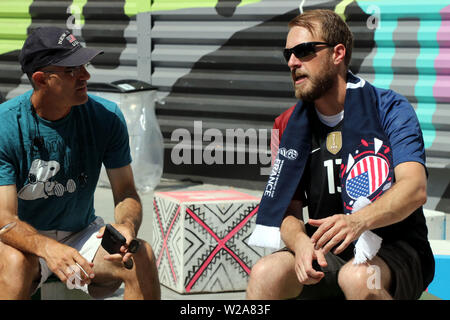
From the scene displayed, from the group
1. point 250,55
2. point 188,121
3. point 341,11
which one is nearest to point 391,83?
point 341,11

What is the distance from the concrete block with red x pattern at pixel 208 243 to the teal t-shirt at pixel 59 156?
3.95 ft

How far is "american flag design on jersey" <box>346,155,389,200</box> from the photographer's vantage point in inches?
135

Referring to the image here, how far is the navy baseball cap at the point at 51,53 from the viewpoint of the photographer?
3.73 m

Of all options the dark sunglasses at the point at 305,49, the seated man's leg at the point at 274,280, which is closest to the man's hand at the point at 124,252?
the seated man's leg at the point at 274,280

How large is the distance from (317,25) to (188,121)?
508 cm

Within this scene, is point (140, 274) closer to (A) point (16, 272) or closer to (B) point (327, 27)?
(A) point (16, 272)

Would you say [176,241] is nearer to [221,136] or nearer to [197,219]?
[197,219]

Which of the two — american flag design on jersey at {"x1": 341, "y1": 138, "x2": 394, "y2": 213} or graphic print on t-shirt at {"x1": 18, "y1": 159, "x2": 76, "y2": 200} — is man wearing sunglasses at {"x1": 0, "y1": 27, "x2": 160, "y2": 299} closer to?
graphic print on t-shirt at {"x1": 18, "y1": 159, "x2": 76, "y2": 200}

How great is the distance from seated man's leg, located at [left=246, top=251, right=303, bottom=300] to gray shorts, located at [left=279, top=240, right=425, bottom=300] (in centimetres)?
10

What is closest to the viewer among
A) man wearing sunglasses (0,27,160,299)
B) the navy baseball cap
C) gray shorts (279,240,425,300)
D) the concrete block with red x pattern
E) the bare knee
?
the bare knee

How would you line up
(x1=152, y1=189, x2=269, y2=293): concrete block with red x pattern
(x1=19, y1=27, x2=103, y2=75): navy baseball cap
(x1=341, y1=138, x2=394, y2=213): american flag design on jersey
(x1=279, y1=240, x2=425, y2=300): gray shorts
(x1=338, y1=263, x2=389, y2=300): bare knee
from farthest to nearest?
1. (x1=152, y1=189, x2=269, y2=293): concrete block with red x pattern
2. (x1=19, y1=27, x2=103, y2=75): navy baseball cap
3. (x1=341, y1=138, x2=394, y2=213): american flag design on jersey
4. (x1=279, y1=240, x2=425, y2=300): gray shorts
5. (x1=338, y1=263, x2=389, y2=300): bare knee

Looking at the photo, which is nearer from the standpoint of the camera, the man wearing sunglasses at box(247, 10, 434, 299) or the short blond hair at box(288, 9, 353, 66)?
the man wearing sunglasses at box(247, 10, 434, 299)

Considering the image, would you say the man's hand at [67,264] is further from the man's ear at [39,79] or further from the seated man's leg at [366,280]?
the seated man's leg at [366,280]

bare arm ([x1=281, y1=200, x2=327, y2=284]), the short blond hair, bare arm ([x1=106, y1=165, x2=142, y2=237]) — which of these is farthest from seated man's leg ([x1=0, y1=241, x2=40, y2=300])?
the short blond hair
